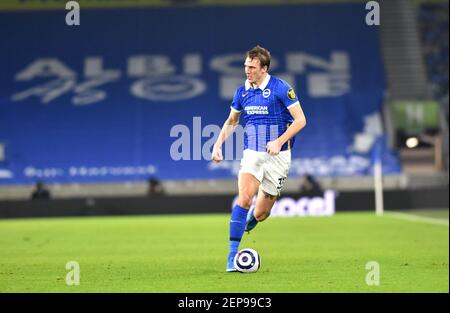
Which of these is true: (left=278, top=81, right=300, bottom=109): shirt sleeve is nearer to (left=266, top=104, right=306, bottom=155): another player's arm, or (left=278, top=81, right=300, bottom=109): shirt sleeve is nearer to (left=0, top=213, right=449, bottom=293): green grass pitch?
(left=266, top=104, right=306, bottom=155): another player's arm

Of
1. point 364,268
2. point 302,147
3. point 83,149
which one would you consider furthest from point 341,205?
point 364,268

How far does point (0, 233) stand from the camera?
1778 cm

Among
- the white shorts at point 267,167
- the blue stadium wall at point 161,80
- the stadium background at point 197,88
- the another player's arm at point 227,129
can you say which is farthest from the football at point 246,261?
the blue stadium wall at point 161,80

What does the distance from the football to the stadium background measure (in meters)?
18.9

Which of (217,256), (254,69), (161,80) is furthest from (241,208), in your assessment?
(161,80)

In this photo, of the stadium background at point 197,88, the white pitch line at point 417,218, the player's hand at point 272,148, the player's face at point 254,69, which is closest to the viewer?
the player's hand at point 272,148

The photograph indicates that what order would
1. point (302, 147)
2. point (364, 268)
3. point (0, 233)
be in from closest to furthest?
1. point (364, 268)
2. point (0, 233)
3. point (302, 147)

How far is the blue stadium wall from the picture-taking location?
29047 mm

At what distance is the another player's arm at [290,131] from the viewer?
8.61 meters

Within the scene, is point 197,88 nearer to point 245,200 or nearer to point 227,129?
point 227,129

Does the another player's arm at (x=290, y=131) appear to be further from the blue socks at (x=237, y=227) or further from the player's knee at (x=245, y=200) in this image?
the blue socks at (x=237, y=227)

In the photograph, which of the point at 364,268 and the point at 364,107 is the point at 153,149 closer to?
the point at 364,107

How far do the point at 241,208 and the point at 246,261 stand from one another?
0.54 meters

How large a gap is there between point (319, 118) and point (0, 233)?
46.6 ft
